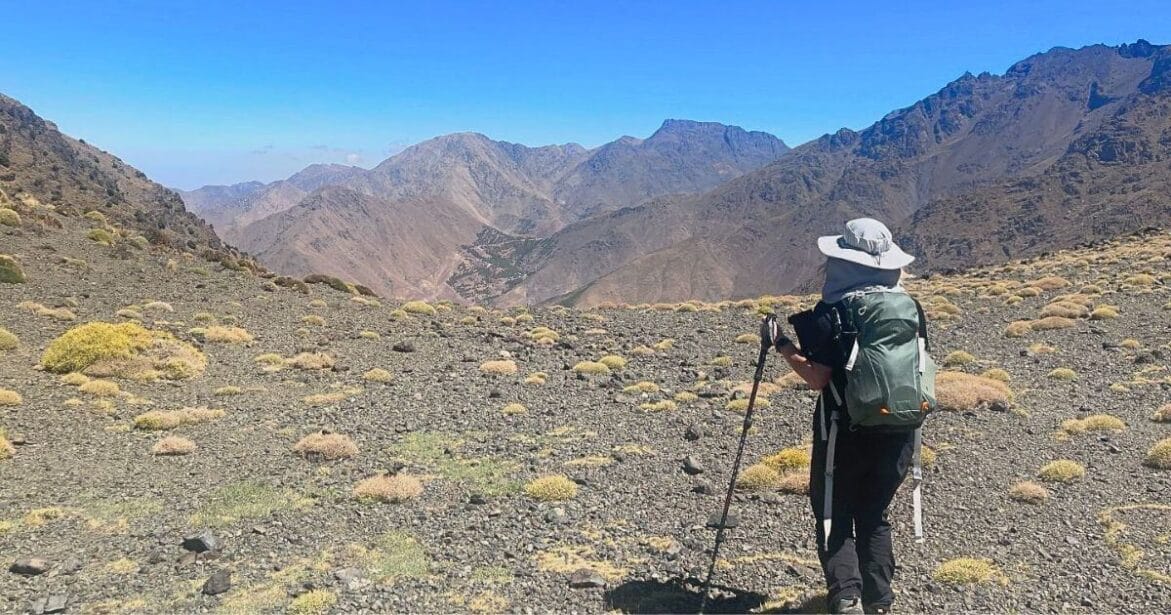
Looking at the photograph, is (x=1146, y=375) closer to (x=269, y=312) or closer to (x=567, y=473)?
(x=567, y=473)

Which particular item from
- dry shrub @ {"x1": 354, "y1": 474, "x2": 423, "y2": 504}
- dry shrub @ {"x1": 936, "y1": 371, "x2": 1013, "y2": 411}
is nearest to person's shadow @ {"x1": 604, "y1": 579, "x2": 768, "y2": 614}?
dry shrub @ {"x1": 354, "y1": 474, "x2": 423, "y2": 504}

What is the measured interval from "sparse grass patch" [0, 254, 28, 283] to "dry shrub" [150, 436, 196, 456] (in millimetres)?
16643

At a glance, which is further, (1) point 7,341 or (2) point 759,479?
(1) point 7,341

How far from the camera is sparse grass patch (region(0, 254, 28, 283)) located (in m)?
22.6

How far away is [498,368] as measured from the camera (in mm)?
18938

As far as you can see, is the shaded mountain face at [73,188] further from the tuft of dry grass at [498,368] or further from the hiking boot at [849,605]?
the hiking boot at [849,605]

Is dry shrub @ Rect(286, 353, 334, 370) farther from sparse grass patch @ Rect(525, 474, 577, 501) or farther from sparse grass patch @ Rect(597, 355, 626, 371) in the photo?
sparse grass patch @ Rect(525, 474, 577, 501)

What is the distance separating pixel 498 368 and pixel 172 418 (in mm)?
8213

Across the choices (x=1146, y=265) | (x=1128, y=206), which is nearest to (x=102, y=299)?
(x=1146, y=265)

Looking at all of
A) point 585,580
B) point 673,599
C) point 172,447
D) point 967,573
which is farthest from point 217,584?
point 967,573

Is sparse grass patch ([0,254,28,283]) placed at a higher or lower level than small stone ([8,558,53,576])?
higher

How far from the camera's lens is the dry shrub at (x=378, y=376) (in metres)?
17.4

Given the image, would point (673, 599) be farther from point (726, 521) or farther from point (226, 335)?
point (226, 335)

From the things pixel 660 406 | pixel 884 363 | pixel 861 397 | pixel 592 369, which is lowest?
pixel 660 406
